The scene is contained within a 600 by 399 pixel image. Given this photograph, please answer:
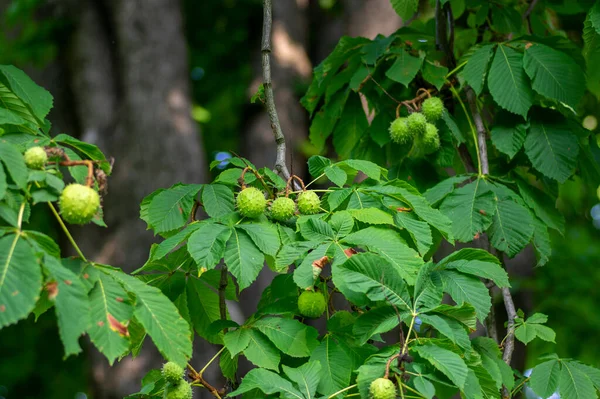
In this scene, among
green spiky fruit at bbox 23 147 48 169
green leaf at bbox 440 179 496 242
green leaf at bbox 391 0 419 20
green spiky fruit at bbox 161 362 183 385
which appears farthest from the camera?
green leaf at bbox 391 0 419 20

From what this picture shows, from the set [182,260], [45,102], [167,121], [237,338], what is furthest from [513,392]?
[167,121]

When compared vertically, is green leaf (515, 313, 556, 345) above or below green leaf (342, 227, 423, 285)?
below

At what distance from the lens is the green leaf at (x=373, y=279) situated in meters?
1.77

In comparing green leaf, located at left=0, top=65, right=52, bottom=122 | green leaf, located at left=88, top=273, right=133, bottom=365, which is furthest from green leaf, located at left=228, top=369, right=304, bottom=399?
green leaf, located at left=0, top=65, right=52, bottom=122

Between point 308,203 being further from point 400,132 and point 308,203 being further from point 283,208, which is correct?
point 400,132

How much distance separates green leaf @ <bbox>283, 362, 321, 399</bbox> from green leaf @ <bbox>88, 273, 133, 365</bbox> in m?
0.47

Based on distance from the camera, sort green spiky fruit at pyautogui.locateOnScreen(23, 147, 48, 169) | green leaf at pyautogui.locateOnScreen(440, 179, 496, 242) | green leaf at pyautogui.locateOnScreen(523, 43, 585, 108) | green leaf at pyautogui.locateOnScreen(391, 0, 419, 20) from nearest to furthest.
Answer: green spiky fruit at pyautogui.locateOnScreen(23, 147, 48, 169)
green leaf at pyautogui.locateOnScreen(440, 179, 496, 242)
green leaf at pyautogui.locateOnScreen(523, 43, 585, 108)
green leaf at pyautogui.locateOnScreen(391, 0, 419, 20)

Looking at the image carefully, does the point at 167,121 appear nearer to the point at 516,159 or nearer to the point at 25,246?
the point at 516,159

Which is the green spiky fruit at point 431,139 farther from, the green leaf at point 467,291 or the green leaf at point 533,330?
the green leaf at point 467,291

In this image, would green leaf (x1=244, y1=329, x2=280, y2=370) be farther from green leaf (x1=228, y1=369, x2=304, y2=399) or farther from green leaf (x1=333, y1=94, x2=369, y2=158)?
green leaf (x1=333, y1=94, x2=369, y2=158)

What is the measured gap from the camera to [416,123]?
2766mm

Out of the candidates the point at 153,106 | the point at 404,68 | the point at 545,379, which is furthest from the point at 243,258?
the point at 153,106

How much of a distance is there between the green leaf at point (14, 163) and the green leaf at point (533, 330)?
5.64 ft

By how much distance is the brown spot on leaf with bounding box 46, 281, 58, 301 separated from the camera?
148 centimetres
